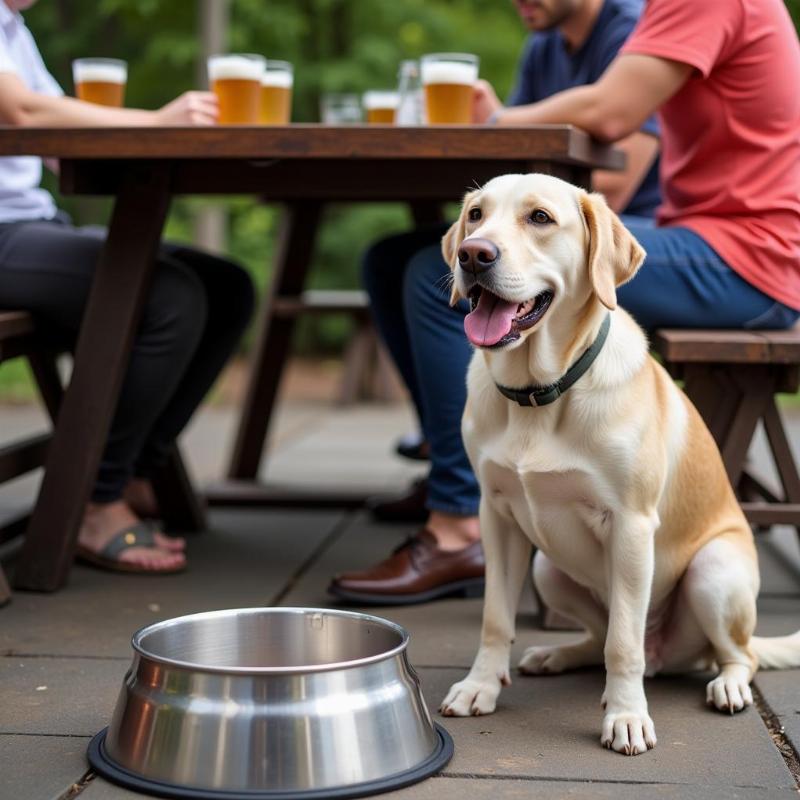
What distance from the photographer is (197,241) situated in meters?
10.6

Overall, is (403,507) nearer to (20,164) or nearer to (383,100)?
(383,100)

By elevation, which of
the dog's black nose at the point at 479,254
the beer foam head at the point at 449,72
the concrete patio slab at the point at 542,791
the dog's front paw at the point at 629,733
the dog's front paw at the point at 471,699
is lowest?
the dog's front paw at the point at 471,699

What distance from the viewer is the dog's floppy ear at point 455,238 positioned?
2.67 metres

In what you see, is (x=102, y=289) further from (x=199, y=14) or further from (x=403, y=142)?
(x=199, y=14)

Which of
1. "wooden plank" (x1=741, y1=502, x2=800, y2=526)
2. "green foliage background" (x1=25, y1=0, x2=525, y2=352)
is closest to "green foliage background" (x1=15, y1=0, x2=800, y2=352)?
"green foliage background" (x1=25, y1=0, x2=525, y2=352)

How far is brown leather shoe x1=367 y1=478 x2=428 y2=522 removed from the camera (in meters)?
4.68

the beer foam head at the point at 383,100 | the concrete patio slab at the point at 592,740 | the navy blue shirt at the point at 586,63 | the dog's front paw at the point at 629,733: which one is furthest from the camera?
the navy blue shirt at the point at 586,63

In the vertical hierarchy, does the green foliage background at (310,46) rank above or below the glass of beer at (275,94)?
below

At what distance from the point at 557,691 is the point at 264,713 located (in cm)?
95

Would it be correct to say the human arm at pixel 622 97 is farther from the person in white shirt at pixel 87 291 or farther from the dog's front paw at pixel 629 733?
the dog's front paw at pixel 629 733

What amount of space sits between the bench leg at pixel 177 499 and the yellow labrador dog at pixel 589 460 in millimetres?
1843

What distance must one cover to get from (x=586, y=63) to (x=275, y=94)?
1.29 meters

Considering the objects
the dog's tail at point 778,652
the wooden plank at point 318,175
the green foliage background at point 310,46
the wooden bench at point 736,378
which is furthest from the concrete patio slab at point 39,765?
the green foliage background at point 310,46

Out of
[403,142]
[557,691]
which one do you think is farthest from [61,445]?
[557,691]
